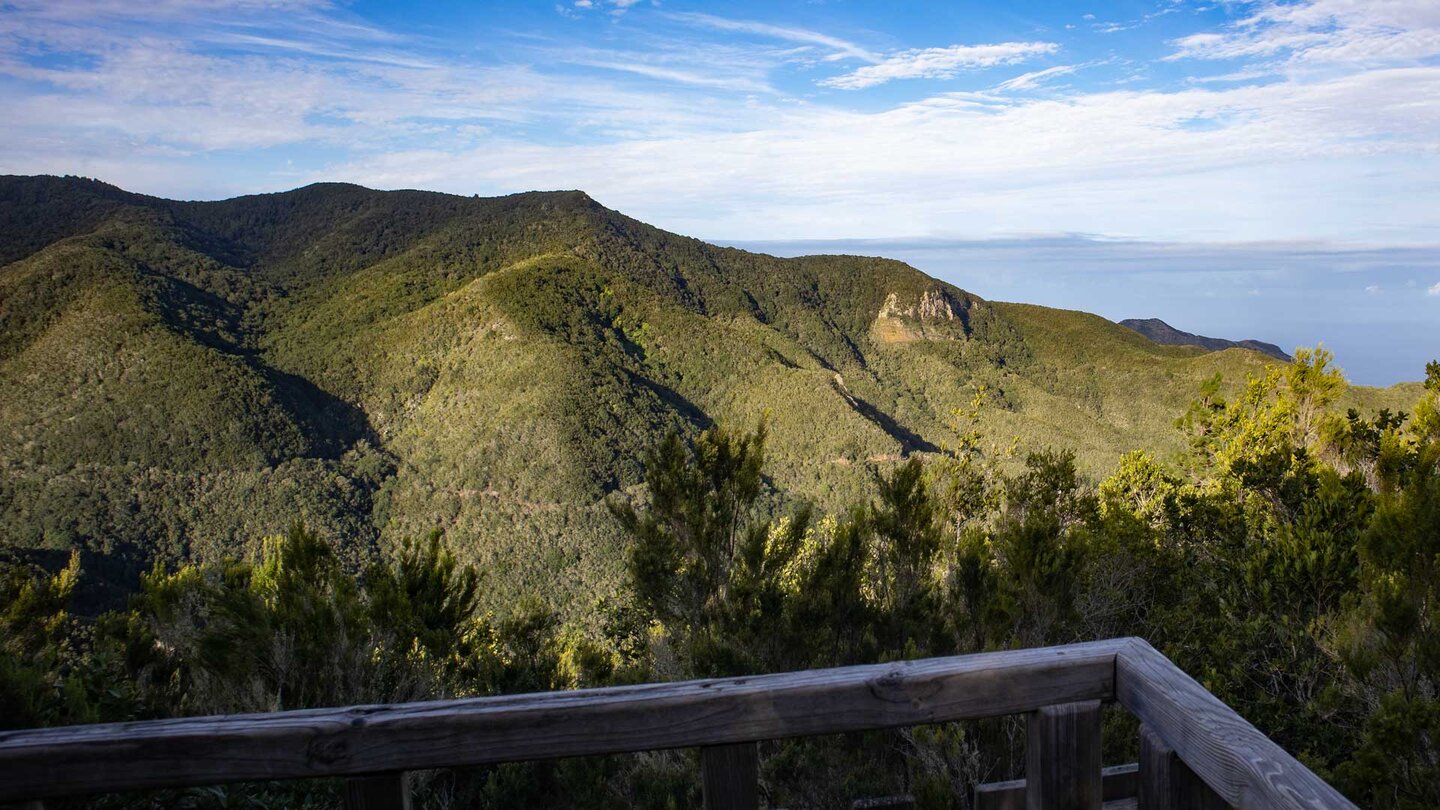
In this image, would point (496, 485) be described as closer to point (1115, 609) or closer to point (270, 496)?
point (270, 496)

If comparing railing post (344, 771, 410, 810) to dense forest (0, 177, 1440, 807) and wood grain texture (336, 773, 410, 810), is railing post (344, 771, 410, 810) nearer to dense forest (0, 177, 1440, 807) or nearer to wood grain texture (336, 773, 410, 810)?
wood grain texture (336, 773, 410, 810)

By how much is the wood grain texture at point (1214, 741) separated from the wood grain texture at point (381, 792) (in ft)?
3.28

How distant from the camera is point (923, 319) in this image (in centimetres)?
9238

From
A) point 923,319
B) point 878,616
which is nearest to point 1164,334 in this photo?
point 923,319

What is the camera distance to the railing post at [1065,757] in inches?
44.1

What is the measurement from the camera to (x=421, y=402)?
61.8 metres

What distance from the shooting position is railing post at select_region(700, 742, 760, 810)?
3.51 ft

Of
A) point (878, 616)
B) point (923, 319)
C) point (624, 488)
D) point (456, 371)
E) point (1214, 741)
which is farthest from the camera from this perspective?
point (923, 319)

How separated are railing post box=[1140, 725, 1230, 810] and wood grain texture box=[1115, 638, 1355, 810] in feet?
0.06

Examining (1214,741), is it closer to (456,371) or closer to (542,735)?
(542,735)

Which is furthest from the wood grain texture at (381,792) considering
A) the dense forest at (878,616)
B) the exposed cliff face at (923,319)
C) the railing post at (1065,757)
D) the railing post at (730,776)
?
the exposed cliff face at (923,319)

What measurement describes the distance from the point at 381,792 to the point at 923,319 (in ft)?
311

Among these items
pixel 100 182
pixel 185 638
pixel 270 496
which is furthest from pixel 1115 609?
pixel 100 182

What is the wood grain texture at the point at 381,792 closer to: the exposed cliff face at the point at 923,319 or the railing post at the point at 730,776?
the railing post at the point at 730,776
